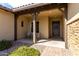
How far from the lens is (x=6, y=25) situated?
36.5 ft

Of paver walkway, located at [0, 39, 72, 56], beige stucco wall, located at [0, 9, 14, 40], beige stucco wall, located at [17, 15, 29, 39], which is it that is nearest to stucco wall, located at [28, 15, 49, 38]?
beige stucco wall, located at [17, 15, 29, 39]

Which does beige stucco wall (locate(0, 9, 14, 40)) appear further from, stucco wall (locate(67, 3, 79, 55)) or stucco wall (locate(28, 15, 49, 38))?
stucco wall (locate(67, 3, 79, 55))

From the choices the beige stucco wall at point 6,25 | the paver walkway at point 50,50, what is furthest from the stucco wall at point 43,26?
the paver walkway at point 50,50

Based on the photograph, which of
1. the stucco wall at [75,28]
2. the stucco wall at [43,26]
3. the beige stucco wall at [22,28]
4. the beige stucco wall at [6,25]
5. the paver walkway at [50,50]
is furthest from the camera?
the stucco wall at [43,26]

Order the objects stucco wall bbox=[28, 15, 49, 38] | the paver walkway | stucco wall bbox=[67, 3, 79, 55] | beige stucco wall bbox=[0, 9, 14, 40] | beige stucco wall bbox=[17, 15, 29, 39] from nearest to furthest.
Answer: stucco wall bbox=[67, 3, 79, 55]
the paver walkway
beige stucco wall bbox=[0, 9, 14, 40]
beige stucco wall bbox=[17, 15, 29, 39]
stucco wall bbox=[28, 15, 49, 38]

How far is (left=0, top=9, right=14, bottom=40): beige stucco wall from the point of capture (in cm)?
1039

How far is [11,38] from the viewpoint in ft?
38.9

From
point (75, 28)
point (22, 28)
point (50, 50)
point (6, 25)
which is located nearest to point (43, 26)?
point (22, 28)

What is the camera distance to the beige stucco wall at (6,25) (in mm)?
10386

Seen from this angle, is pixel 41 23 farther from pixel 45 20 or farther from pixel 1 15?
pixel 1 15

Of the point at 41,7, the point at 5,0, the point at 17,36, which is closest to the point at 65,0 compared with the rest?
the point at 5,0

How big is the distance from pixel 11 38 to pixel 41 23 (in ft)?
14.9

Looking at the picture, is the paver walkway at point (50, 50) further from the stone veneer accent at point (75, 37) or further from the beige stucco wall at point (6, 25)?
the beige stucco wall at point (6, 25)

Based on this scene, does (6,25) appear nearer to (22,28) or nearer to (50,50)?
(22,28)
